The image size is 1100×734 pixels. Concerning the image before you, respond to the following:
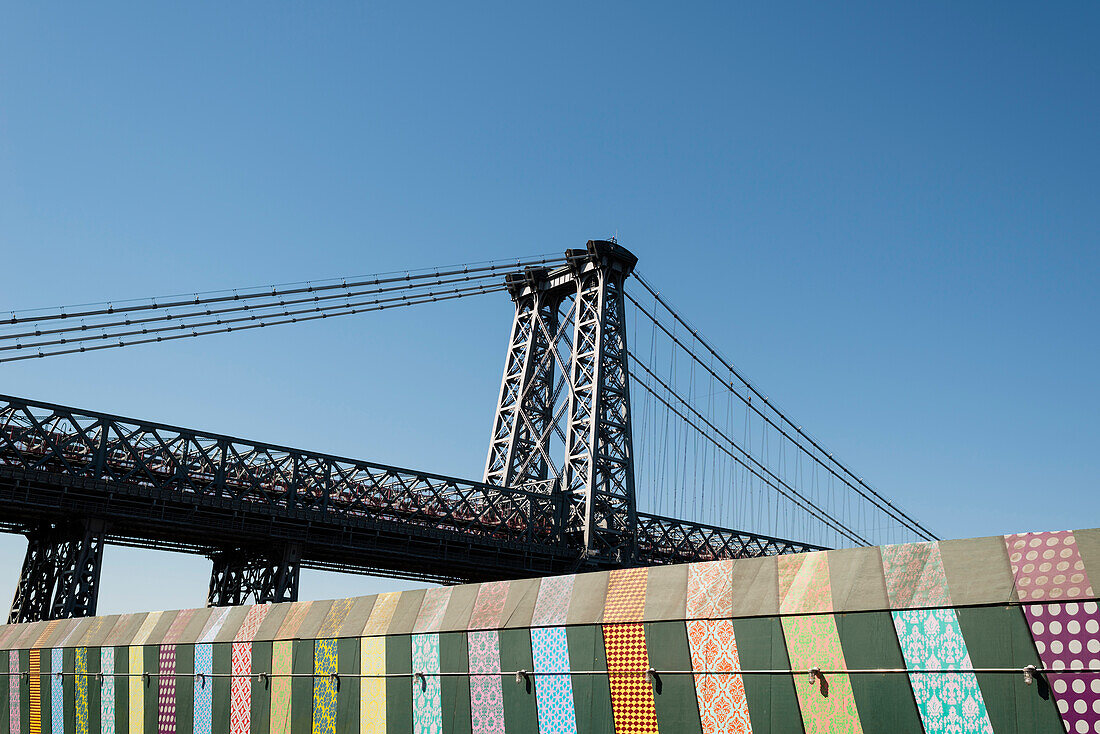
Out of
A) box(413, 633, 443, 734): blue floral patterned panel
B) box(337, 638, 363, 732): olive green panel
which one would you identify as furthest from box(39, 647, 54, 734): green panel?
box(413, 633, 443, 734): blue floral patterned panel

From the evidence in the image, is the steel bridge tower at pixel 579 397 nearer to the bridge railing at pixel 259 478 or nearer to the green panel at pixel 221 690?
the bridge railing at pixel 259 478

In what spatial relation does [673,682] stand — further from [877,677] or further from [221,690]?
[221,690]

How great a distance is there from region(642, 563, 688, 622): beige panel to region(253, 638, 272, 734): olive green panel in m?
10.3

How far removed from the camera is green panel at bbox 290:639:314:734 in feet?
69.2

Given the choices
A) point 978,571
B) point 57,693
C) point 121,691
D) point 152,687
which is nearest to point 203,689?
point 152,687

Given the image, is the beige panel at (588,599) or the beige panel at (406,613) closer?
the beige panel at (588,599)

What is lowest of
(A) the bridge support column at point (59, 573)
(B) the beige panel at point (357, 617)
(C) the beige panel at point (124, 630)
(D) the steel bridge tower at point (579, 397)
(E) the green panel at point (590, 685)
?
(E) the green panel at point (590, 685)

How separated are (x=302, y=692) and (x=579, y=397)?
3502cm

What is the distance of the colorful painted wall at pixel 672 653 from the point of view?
12320 millimetres

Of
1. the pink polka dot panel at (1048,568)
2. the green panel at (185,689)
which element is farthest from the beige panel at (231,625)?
the pink polka dot panel at (1048,568)

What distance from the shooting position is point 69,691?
26969mm

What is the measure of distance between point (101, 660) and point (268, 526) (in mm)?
18734

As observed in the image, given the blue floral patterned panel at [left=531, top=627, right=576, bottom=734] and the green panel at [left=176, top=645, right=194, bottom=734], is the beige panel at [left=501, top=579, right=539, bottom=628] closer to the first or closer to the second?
the blue floral patterned panel at [left=531, top=627, right=576, bottom=734]

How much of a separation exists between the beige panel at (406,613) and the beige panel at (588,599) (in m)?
4.10
